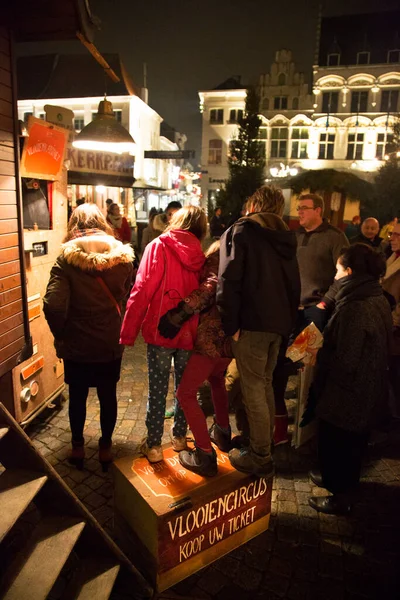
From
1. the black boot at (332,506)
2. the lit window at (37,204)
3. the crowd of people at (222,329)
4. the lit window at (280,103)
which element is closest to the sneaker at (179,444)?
the crowd of people at (222,329)

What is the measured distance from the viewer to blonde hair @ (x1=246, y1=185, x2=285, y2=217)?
2.74 metres

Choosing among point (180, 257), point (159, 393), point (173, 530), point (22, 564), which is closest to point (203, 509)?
point (173, 530)

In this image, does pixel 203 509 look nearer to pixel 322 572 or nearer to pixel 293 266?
pixel 322 572

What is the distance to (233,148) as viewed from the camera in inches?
1140

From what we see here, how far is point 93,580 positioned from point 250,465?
45.9 inches

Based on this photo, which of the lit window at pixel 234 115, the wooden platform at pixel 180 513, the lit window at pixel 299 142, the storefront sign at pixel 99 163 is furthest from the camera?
the lit window at pixel 234 115

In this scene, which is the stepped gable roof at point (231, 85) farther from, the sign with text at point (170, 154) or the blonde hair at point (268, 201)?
the blonde hair at point (268, 201)

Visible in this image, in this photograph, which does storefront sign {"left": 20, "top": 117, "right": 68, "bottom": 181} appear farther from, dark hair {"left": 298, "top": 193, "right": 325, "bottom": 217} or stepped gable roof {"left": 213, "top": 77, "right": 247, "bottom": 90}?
stepped gable roof {"left": 213, "top": 77, "right": 247, "bottom": 90}

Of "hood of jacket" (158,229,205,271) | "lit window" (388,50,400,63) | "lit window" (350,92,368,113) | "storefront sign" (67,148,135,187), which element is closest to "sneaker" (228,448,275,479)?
"hood of jacket" (158,229,205,271)

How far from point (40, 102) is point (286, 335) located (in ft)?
105

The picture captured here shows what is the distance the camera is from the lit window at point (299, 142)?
35188 millimetres

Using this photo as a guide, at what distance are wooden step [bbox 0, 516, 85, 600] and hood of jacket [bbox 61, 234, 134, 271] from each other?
1785 millimetres

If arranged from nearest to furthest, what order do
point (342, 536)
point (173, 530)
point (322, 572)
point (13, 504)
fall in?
point (13, 504), point (173, 530), point (322, 572), point (342, 536)

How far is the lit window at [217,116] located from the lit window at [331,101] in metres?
8.92
